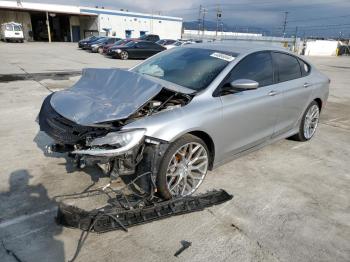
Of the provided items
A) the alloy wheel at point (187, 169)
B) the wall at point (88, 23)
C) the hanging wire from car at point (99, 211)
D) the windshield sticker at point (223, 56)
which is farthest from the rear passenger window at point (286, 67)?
the wall at point (88, 23)

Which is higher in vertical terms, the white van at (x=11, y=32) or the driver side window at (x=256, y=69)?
the white van at (x=11, y=32)

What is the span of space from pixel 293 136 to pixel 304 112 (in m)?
0.54

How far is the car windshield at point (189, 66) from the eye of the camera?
3.78m

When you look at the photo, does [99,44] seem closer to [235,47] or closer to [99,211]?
[235,47]

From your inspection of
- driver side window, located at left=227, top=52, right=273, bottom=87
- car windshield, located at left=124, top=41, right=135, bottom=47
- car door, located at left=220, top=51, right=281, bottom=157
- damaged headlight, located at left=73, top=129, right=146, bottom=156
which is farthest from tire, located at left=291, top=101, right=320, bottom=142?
car windshield, located at left=124, top=41, right=135, bottom=47

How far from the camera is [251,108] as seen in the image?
3.98 metres

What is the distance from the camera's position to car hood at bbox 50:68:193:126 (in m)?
3.09

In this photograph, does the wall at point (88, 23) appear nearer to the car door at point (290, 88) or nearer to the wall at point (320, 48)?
the wall at point (320, 48)

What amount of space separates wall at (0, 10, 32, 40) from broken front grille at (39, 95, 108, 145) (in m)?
49.6

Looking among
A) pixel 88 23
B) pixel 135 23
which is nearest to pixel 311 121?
pixel 88 23

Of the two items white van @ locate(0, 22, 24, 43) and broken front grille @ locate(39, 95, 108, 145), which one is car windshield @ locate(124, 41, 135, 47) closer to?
broken front grille @ locate(39, 95, 108, 145)

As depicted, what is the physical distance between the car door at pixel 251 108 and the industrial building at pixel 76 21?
152ft

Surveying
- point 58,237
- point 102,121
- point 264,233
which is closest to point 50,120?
point 102,121

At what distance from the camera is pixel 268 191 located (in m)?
3.79
